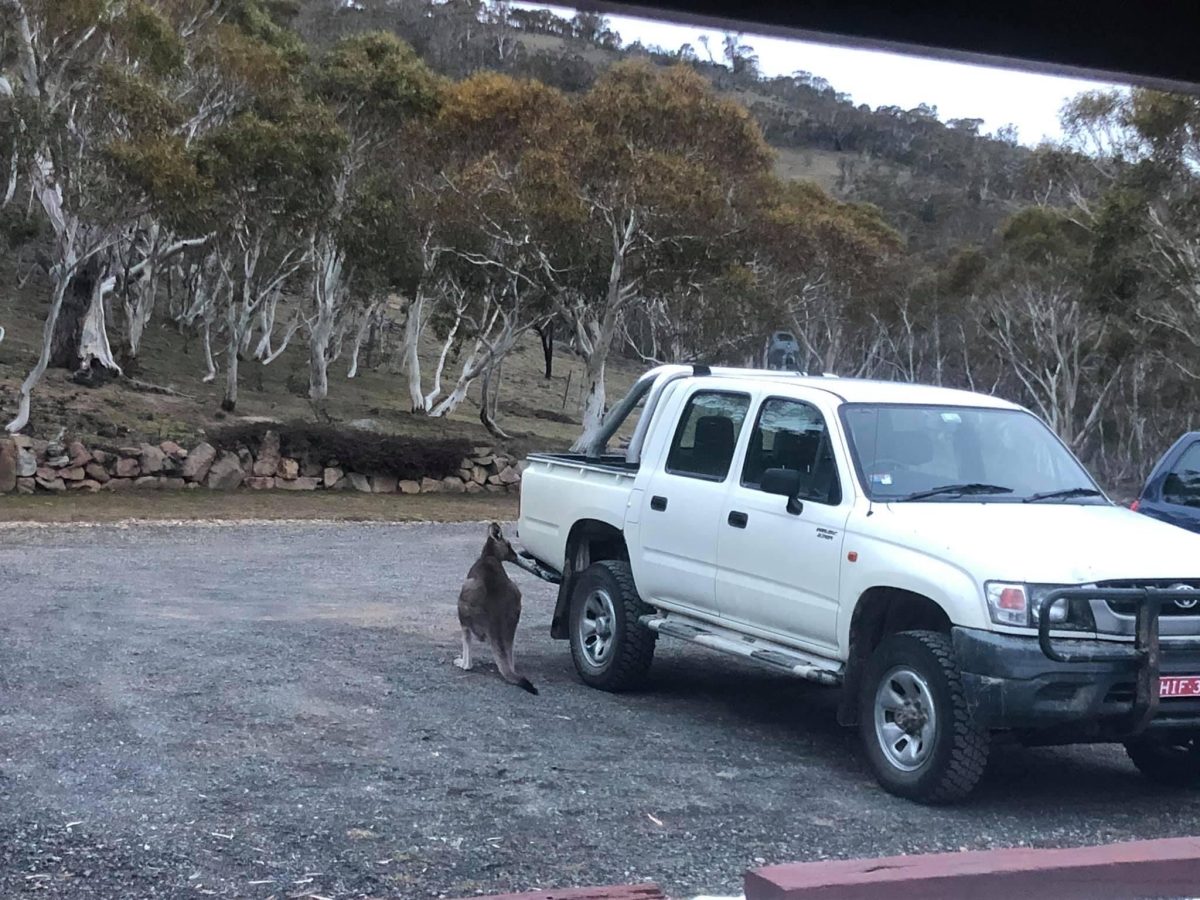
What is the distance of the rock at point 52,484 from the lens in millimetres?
22317

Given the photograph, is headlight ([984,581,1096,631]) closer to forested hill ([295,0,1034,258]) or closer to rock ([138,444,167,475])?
rock ([138,444,167,475])

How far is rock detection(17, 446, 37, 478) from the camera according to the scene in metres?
22.0

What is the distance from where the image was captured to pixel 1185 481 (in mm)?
10422

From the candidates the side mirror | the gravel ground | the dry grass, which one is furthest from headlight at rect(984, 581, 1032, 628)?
the dry grass

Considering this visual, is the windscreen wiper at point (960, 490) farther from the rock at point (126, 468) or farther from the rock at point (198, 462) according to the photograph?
the rock at point (198, 462)

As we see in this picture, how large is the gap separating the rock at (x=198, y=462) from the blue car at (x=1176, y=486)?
16.6 meters

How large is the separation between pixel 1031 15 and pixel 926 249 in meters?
58.1

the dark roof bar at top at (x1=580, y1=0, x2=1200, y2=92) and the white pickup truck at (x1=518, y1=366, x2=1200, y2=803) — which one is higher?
the dark roof bar at top at (x1=580, y1=0, x2=1200, y2=92)

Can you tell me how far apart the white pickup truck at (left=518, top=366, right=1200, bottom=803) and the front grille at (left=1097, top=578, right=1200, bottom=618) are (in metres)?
0.01

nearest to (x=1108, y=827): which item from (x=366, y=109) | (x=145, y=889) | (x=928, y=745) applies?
(x=928, y=745)

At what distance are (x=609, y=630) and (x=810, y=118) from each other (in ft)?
272

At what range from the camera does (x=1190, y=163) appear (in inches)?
1305

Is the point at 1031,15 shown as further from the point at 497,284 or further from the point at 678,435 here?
the point at 497,284

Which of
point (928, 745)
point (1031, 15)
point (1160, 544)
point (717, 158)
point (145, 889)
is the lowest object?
point (145, 889)
